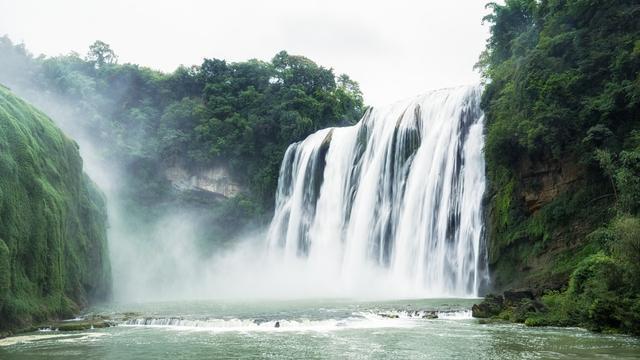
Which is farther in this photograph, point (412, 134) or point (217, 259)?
point (217, 259)

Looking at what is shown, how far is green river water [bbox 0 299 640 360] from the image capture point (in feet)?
45.0

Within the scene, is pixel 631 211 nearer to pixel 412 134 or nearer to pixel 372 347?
pixel 372 347

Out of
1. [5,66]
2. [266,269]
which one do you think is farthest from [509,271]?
[5,66]

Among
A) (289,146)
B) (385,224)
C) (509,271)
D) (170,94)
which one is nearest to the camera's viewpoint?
(509,271)

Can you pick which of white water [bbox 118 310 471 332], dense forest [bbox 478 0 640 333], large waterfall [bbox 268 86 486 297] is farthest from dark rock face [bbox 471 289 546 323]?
large waterfall [bbox 268 86 486 297]

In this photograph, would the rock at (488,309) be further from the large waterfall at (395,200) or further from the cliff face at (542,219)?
the large waterfall at (395,200)

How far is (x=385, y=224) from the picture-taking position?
35781 millimetres

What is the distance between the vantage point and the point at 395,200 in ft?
117

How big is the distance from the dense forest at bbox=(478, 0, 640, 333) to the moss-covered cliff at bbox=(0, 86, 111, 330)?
1608 cm

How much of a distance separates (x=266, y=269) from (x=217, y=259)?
6.90 m

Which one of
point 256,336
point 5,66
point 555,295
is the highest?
point 5,66

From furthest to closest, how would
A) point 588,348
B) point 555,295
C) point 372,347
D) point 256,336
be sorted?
point 555,295, point 256,336, point 372,347, point 588,348

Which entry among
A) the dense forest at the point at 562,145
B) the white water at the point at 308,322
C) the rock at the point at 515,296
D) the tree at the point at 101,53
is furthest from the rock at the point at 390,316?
the tree at the point at 101,53

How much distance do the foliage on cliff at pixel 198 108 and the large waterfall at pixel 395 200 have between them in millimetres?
5985
